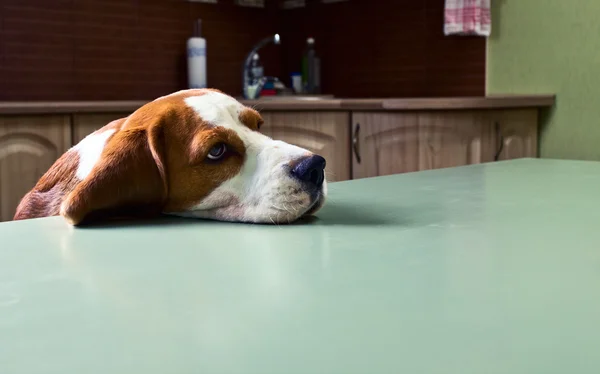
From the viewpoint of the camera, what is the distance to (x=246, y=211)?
86cm

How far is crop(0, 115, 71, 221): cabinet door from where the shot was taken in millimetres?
2350

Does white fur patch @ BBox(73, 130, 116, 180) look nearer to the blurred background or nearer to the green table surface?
the green table surface

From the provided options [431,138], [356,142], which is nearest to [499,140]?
[431,138]

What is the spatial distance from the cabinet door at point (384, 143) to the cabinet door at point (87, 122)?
0.93m

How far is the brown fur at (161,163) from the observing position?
0.87 m

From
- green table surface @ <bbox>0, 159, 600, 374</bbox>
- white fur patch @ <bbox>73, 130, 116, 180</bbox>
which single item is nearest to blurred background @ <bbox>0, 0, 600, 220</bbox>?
white fur patch @ <bbox>73, 130, 116, 180</bbox>

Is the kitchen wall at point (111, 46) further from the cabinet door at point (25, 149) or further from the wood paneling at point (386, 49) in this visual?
the cabinet door at point (25, 149)

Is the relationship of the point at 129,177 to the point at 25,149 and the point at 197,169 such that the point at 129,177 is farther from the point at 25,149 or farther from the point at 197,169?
the point at 25,149

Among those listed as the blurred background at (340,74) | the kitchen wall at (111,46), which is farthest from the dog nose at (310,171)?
the kitchen wall at (111,46)

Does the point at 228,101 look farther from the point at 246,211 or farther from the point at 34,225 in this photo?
the point at 34,225

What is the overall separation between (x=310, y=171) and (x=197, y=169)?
15 cm

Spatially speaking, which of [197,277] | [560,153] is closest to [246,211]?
[197,277]

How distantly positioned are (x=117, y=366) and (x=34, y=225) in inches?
19.6

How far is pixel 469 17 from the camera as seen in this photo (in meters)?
2.90
